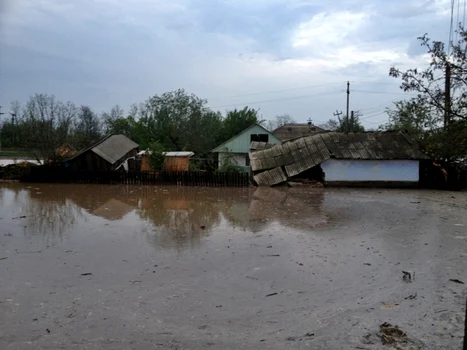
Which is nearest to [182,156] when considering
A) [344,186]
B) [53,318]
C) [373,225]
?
[344,186]

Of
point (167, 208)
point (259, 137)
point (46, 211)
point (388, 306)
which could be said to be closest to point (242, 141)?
point (259, 137)

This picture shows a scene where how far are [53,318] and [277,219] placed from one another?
873 centimetres

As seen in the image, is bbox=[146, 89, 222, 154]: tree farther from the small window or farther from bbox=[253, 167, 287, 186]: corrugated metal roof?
bbox=[253, 167, 287, 186]: corrugated metal roof

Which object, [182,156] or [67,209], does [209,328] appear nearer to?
[67,209]

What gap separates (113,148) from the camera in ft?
93.9

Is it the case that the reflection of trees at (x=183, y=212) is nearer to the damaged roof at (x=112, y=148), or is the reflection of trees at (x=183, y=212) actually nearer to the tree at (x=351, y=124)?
the damaged roof at (x=112, y=148)

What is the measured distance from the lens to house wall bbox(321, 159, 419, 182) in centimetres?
2522

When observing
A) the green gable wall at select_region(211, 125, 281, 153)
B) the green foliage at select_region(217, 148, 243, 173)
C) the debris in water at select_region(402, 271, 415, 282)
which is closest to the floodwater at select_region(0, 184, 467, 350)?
the debris in water at select_region(402, 271, 415, 282)

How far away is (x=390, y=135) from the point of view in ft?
88.2

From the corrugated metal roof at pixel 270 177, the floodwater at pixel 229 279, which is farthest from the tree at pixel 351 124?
the floodwater at pixel 229 279

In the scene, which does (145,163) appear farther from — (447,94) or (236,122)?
(447,94)

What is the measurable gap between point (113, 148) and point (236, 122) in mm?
17557

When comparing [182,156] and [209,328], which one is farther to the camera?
[182,156]

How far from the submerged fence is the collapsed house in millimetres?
1822
